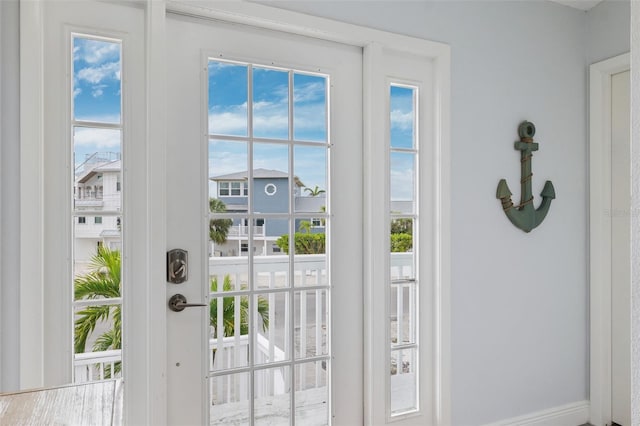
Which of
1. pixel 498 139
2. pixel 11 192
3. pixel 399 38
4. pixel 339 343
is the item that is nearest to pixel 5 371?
pixel 11 192

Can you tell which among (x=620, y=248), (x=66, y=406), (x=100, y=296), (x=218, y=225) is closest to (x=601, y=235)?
(x=620, y=248)

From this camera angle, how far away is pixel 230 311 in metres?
1.82

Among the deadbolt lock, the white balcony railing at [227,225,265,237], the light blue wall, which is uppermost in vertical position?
the light blue wall

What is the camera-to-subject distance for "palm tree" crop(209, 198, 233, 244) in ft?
5.84

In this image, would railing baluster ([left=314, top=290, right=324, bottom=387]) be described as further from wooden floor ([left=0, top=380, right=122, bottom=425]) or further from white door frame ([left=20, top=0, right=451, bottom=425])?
wooden floor ([left=0, top=380, right=122, bottom=425])

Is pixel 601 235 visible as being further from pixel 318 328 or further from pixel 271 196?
pixel 271 196

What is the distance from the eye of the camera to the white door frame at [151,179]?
1.45 meters

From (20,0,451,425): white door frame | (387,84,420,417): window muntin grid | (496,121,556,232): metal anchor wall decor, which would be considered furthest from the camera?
(496,121,556,232): metal anchor wall decor

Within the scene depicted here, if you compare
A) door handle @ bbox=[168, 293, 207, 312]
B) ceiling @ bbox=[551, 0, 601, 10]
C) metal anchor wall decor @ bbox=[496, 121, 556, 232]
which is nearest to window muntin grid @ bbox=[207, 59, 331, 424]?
door handle @ bbox=[168, 293, 207, 312]

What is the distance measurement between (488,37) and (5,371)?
8.30 ft

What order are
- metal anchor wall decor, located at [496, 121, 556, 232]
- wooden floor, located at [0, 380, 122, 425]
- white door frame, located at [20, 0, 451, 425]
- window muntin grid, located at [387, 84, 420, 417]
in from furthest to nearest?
1. metal anchor wall decor, located at [496, 121, 556, 232]
2. window muntin grid, located at [387, 84, 420, 417]
3. white door frame, located at [20, 0, 451, 425]
4. wooden floor, located at [0, 380, 122, 425]

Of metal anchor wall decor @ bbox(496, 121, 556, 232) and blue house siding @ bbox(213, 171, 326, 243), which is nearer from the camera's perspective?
blue house siding @ bbox(213, 171, 326, 243)

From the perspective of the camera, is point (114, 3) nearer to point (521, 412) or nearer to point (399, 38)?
point (399, 38)

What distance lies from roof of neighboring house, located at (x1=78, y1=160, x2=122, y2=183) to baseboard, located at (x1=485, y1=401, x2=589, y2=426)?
2.19m
